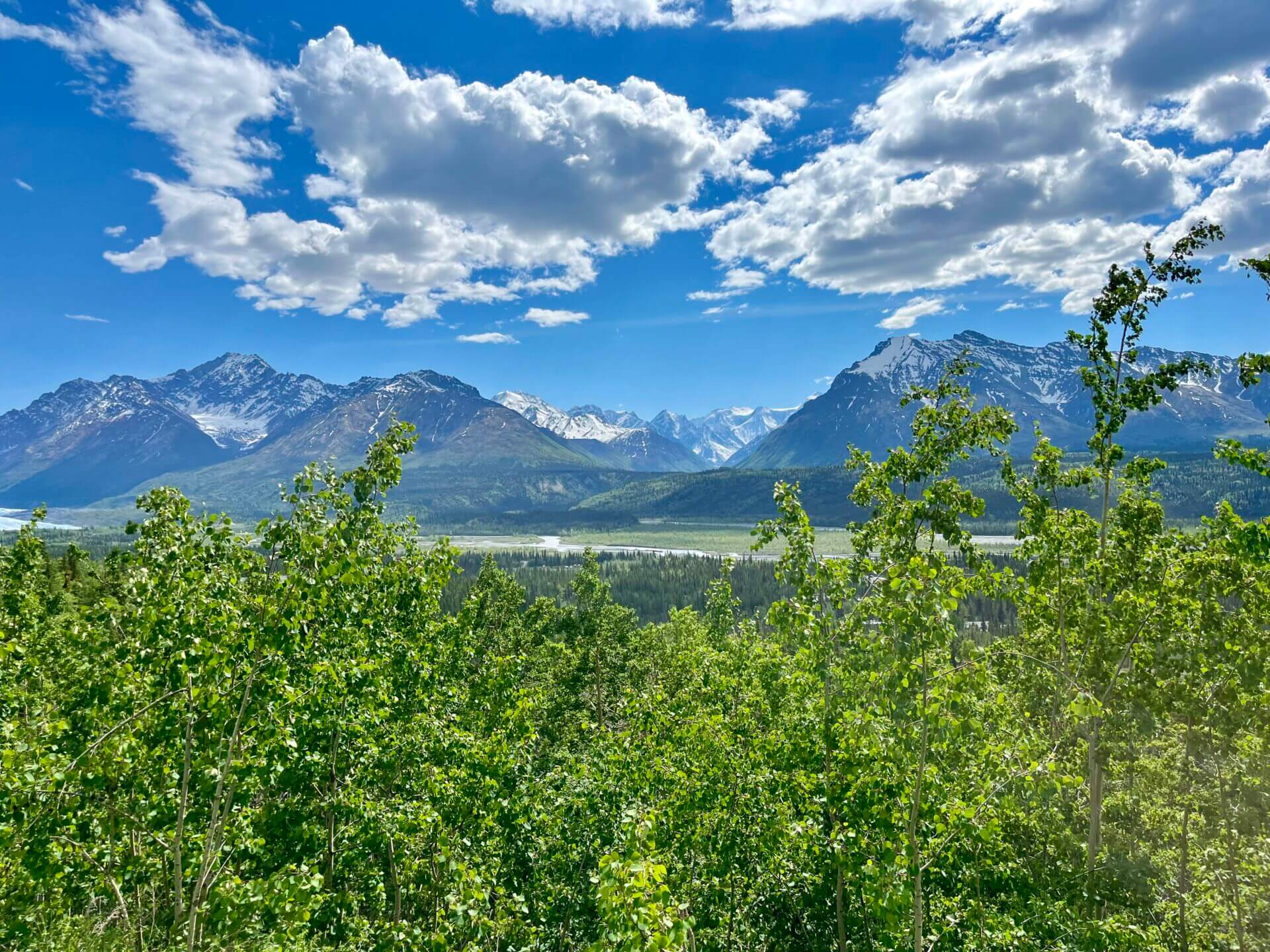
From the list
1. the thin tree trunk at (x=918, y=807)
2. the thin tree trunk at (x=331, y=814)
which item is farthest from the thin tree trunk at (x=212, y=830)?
the thin tree trunk at (x=918, y=807)

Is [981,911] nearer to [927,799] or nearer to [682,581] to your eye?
[927,799]

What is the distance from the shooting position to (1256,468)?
10.7 m

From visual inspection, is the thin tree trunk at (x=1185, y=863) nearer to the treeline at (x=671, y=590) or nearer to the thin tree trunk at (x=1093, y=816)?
the thin tree trunk at (x=1093, y=816)

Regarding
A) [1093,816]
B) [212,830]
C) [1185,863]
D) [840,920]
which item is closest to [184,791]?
[212,830]

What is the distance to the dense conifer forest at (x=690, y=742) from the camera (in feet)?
24.9

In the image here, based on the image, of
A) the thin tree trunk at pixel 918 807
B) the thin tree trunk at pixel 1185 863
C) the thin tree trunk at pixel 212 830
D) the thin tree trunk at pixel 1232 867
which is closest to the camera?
the thin tree trunk at pixel 212 830

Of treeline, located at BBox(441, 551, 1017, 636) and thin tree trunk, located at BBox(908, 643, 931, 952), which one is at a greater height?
thin tree trunk, located at BBox(908, 643, 931, 952)

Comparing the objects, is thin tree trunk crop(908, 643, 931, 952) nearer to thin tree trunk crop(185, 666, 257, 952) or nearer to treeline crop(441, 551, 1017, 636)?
thin tree trunk crop(185, 666, 257, 952)

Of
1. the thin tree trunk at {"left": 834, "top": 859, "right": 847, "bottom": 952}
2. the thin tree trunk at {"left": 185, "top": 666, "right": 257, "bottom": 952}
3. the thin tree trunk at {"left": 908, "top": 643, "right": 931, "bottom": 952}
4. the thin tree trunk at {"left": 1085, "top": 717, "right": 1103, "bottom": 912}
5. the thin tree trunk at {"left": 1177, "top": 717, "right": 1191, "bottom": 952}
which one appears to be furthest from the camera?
the thin tree trunk at {"left": 1177, "top": 717, "right": 1191, "bottom": 952}

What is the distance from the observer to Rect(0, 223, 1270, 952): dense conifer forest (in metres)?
7.58

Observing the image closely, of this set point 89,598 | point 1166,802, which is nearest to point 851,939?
point 1166,802

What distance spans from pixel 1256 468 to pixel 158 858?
19.6 metres

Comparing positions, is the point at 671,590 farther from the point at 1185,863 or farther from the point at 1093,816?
the point at 1093,816

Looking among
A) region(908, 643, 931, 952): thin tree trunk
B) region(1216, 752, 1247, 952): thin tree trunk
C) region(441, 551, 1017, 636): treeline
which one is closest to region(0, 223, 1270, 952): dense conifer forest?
region(908, 643, 931, 952): thin tree trunk
